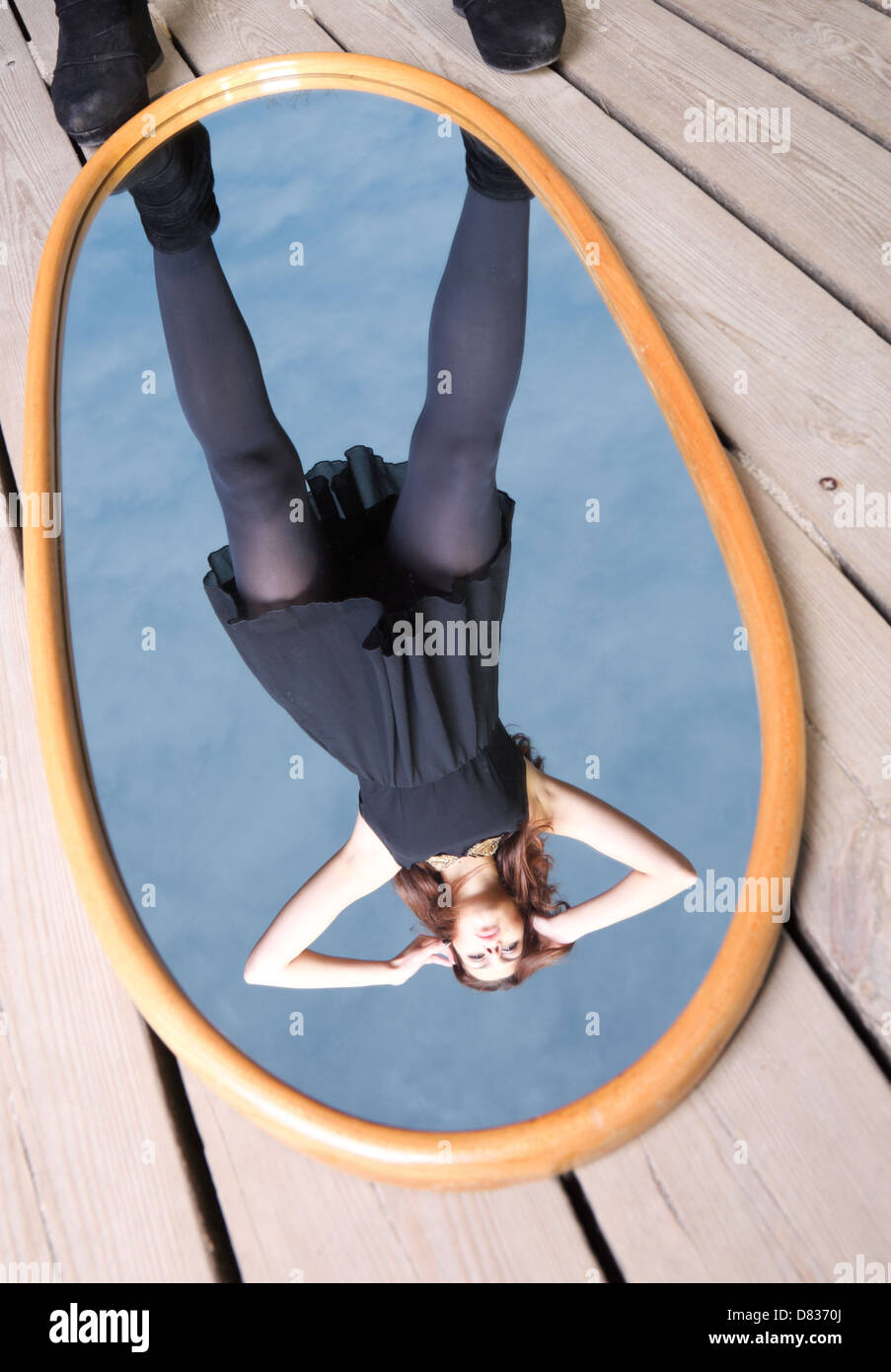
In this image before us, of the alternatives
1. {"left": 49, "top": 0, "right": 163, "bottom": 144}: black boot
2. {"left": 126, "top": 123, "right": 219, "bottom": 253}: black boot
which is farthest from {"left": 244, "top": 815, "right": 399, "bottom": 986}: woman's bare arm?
{"left": 49, "top": 0, "right": 163, "bottom": 144}: black boot

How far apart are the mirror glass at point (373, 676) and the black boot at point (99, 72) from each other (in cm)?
12

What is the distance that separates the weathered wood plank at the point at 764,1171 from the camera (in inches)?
22.1

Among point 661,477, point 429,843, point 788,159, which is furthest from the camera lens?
point 788,159

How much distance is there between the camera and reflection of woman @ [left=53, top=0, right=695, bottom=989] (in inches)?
25.3

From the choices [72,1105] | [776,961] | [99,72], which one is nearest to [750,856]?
[776,961]

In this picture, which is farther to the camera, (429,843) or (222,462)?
(222,462)

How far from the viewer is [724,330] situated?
3.06 feet

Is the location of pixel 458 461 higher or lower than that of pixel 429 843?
higher

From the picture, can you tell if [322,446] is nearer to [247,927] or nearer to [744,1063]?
[247,927]

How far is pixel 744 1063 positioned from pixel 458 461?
0.50 metres

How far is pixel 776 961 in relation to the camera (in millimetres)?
647

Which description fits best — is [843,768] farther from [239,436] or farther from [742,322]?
[239,436]

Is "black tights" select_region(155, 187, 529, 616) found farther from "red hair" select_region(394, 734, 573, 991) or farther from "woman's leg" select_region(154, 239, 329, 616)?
"red hair" select_region(394, 734, 573, 991)
